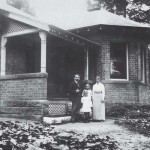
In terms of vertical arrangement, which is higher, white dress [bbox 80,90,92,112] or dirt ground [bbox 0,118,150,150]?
white dress [bbox 80,90,92,112]

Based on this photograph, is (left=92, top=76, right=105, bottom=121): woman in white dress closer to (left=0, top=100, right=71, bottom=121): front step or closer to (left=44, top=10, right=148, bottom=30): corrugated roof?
(left=0, top=100, right=71, bottom=121): front step

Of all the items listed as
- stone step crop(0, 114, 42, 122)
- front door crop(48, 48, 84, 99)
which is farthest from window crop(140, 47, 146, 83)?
stone step crop(0, 114, 42, 122)

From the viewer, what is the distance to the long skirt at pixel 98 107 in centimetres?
1239

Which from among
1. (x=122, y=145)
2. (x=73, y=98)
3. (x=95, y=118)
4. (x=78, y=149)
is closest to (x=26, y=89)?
(x=73, y=98)

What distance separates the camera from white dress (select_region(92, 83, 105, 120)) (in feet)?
40.7

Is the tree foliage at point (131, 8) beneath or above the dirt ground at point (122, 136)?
above

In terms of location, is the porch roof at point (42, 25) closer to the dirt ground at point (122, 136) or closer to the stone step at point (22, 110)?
the stone step at point (22, 110)

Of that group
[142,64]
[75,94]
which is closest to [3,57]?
[75,94]

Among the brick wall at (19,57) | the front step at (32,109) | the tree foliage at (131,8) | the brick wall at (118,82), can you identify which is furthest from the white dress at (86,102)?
the tree foliage at (131,8)

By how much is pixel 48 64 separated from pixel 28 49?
4.23 feet

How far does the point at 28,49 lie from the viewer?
15570 millimetres

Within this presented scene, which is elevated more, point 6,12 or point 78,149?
point 6,12

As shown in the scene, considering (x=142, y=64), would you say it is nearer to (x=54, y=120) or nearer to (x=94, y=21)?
(x=94, y=21)

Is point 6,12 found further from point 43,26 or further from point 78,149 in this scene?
point 78,149
